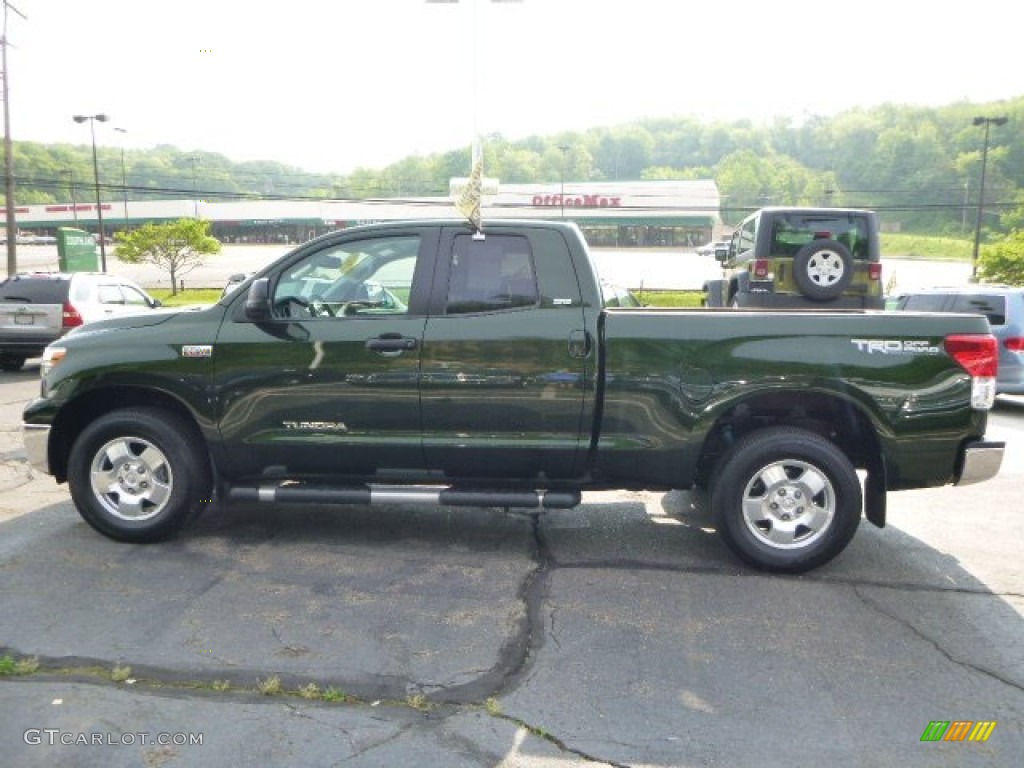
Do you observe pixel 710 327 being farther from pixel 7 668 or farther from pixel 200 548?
pixel 7 668

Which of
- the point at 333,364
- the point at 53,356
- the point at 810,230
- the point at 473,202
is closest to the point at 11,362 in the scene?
the point at 53,356

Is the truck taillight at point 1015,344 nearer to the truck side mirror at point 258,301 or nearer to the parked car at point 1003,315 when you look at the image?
the parked car at point 1003,315

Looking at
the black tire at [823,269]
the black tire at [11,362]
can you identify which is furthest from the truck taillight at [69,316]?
the black tire at [823,269]

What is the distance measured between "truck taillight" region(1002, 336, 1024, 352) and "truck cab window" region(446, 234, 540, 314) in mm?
8963

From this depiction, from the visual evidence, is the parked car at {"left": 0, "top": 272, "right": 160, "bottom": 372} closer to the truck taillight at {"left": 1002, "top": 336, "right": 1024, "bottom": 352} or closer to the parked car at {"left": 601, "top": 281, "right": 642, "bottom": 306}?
the parked car at {"left": 601, "top": 281, "right": 642, "bottom": 306}

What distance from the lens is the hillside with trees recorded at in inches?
3007

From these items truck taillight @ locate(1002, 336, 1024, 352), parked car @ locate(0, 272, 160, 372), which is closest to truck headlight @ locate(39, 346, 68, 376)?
parked car @ locate(0, 272, 160, 372)

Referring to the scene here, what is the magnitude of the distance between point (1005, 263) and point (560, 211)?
3991 centimetres

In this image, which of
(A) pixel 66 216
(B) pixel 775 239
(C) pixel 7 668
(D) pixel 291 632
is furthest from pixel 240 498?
(A) pixel 66 216

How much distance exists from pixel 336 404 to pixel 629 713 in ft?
8.31

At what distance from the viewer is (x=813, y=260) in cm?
1128

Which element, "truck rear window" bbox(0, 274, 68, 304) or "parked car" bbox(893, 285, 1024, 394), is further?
"truck rear window" bbox(0, 274, 68, 304)

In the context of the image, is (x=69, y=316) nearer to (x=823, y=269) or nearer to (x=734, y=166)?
(x=823, y=269)

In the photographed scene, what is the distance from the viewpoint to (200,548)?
5207 millimetres
